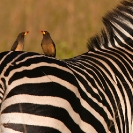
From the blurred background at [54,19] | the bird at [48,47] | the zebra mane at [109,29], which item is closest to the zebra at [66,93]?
the zebra mane at [109,29]

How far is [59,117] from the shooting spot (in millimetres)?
3662

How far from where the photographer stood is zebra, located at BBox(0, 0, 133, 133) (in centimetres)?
358

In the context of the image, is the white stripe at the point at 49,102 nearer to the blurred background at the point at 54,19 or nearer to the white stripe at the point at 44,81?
the white stripe at the point at 44,81

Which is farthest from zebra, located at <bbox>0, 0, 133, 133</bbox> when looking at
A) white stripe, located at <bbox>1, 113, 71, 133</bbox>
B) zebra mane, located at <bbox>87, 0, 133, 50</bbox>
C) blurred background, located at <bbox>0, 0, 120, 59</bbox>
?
blurred background, located at <bbox>0, 0, 120, 59</bbox>

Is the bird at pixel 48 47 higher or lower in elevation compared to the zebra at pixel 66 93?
higher

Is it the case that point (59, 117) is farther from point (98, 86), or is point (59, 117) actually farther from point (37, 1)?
point (37, 1)

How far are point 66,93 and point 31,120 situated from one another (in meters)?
0.36

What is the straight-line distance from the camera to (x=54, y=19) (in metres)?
13.6

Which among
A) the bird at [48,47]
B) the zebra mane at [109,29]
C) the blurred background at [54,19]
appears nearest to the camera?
the zebra mane at [109,29]

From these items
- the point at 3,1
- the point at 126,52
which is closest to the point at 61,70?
the point at 126,52

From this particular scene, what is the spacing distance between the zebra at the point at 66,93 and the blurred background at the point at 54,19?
660cm

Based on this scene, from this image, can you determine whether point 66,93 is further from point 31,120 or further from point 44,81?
point 31,120

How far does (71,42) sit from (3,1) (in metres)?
3.66

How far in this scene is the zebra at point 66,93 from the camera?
358cm
